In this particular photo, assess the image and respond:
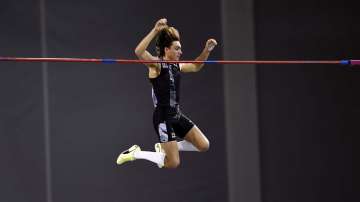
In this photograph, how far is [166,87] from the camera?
13.0 ft

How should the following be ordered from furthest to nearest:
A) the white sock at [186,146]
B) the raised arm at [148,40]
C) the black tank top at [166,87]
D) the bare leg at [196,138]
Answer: the white sock at [186,146], the bare leg at [196,138], the black tank top at [166,87], the raised arm at [148,40]

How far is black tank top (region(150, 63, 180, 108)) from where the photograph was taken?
3969 millimetres

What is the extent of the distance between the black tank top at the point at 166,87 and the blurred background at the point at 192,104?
57.9 inches

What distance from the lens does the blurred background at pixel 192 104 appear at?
5.33m

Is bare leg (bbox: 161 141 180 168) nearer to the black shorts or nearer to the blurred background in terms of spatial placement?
the black shorts

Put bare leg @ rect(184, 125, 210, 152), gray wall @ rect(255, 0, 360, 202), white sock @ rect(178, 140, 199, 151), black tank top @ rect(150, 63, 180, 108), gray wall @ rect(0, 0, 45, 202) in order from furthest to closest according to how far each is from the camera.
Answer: gray wall @ rect(255, 0, 360, 202), gray wall @ rect(0, 0, 45, 202), white sock @ rect(178, 140, 199, 151), bare leg @ rect(184, 125, 210, 152), black tank top @ rect(150, 63, 180, 108)

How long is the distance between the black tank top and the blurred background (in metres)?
1.47

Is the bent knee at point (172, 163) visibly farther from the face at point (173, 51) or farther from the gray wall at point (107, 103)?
the gray wall at point (107, 103)

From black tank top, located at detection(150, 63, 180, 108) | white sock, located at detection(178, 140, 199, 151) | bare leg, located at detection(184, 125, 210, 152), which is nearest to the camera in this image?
black tank top, located at detection(150, 63, 180, 108)

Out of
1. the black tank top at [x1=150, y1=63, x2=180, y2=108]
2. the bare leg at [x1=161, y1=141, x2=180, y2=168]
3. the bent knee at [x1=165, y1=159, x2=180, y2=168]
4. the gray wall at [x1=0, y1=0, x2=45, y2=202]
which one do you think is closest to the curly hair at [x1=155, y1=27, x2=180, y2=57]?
the black tank top at [x1=150, y1=63, x2=180, y2=108]

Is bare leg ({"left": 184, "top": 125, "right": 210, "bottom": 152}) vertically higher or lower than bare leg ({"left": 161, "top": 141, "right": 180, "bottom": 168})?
higher

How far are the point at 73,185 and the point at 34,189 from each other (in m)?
0.36

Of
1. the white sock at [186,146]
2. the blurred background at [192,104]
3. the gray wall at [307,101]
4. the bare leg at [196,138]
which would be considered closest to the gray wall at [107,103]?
the blurred background at [192,104]

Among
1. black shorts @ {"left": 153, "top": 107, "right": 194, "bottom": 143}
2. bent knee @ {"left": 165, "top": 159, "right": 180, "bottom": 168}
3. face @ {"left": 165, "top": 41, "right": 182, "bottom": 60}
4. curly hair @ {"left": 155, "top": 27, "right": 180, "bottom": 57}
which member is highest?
curly hair @ {"left": 155, "top": 27, "right": 180, "bottom": 57}
